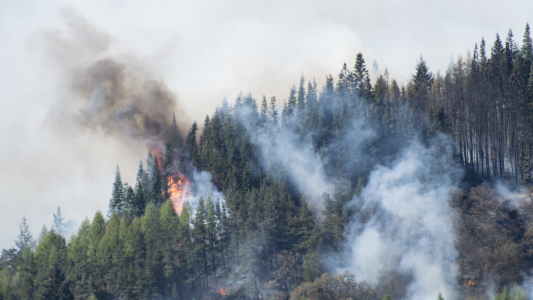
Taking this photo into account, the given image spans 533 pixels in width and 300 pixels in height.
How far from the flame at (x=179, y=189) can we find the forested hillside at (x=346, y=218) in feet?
10.4

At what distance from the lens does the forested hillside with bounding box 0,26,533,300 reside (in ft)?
244

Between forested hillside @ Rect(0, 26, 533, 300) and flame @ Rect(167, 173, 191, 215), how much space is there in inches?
125

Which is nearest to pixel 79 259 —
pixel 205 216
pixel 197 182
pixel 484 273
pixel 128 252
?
pixel 128 252

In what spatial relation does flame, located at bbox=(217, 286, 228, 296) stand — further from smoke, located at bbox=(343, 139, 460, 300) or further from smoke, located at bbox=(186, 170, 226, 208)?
smoke, located at bbox=(186, 170, 226, 208)

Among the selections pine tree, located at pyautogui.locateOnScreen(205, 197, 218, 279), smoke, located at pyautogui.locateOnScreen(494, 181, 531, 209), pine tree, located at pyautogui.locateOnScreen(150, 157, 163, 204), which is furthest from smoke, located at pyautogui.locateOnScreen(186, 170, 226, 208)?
smoke, located at pyautogui.locateOnScreen(494, 181, 531, 209)

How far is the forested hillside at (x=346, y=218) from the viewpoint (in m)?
74.4

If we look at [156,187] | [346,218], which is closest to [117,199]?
[156,187]

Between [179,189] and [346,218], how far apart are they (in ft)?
166

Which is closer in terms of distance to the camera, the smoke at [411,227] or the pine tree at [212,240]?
the smoke at [411,227]

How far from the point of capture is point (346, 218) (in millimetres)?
83500

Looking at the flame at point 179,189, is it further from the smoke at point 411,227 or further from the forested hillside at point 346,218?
the smoke at point 411,227

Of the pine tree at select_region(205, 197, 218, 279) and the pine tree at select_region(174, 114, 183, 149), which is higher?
the pine tree at select_region(174, 114, 183, 149)

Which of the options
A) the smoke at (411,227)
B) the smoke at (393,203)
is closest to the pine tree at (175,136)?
the smoke at (393,203)

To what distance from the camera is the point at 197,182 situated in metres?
119
